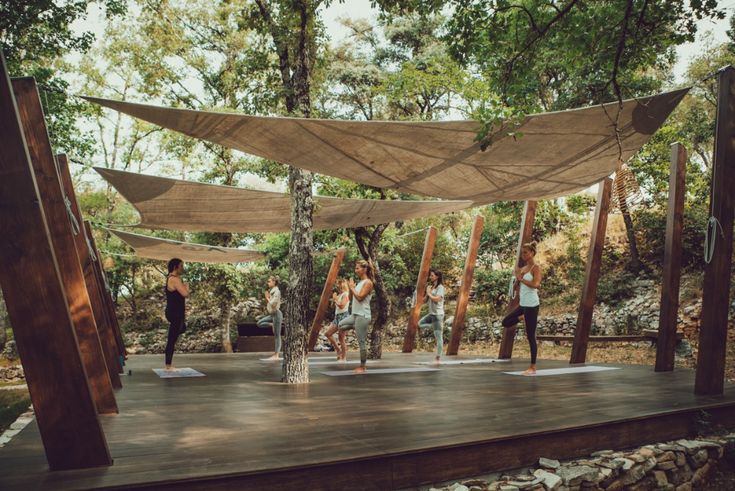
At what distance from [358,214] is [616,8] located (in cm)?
355

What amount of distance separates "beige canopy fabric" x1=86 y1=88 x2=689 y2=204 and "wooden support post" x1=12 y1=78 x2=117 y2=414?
0.55 m

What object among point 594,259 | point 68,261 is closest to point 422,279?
point 594,259

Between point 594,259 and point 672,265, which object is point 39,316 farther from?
point 594,259

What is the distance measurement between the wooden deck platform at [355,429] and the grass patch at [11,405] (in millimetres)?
1040

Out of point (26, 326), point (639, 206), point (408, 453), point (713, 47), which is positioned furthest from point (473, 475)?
point (713, 47)

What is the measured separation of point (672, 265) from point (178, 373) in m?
5.46

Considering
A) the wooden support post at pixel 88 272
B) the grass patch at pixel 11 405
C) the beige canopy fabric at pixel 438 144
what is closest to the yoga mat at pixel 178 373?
the wooden support post at pixel 88 272

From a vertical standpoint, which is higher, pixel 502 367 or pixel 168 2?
pixel 168 2

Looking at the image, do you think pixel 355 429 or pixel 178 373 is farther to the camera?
pixel 178 373

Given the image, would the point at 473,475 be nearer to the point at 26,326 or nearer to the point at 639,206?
the point at 26,326

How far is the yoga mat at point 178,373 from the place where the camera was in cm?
527

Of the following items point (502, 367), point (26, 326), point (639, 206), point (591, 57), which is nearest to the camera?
point (26, 326)

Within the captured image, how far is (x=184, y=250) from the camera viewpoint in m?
8.38

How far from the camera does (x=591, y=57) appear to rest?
4.02m
